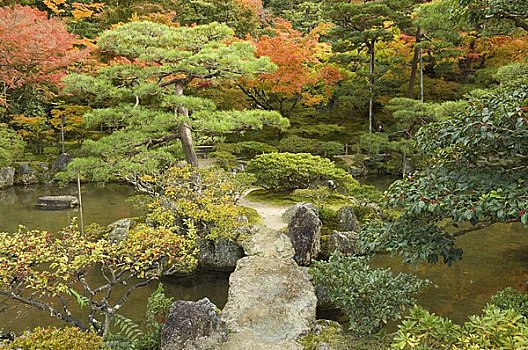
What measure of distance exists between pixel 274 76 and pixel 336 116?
5884mm

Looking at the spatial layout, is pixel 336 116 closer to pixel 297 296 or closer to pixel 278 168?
pixel 278 168

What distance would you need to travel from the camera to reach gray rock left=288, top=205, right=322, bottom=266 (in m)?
7.30

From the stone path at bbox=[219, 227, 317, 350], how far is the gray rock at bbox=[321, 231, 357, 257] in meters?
0.83

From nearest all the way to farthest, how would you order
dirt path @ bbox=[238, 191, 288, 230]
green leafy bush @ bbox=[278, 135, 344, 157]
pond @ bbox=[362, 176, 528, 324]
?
pond @ bbox=[362, 176, 528, 324]
dirt path @ bbox=[238, 191, 288, 230]
green leafy bush @ bbox=[278, 135, 344, 157]

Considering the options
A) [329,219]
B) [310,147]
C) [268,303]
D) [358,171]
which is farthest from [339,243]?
[358,171]

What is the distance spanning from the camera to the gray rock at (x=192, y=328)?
4519 millimetres

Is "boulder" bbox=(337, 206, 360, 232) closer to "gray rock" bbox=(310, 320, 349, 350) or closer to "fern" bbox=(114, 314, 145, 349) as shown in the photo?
"gray rock" bbox=(310, 320, 349, 350)

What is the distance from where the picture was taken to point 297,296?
220 inches

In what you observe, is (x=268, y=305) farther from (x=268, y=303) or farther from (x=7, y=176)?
(x=7, y=176)

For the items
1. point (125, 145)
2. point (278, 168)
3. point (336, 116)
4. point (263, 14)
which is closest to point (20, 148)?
point (125, 145)

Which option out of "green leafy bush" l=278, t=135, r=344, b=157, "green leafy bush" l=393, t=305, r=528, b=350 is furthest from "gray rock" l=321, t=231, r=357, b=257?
"green leafy bush" l=278, t=135, r=344, b=157

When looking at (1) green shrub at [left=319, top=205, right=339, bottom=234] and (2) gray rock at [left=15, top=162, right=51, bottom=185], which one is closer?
(1) green shrub at [left=319, top=205, right=339, bottom=234]

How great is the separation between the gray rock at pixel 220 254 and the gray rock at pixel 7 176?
10.8 metres

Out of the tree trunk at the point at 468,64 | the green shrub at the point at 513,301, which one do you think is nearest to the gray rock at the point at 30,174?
the green shrub at the point at 513,301
